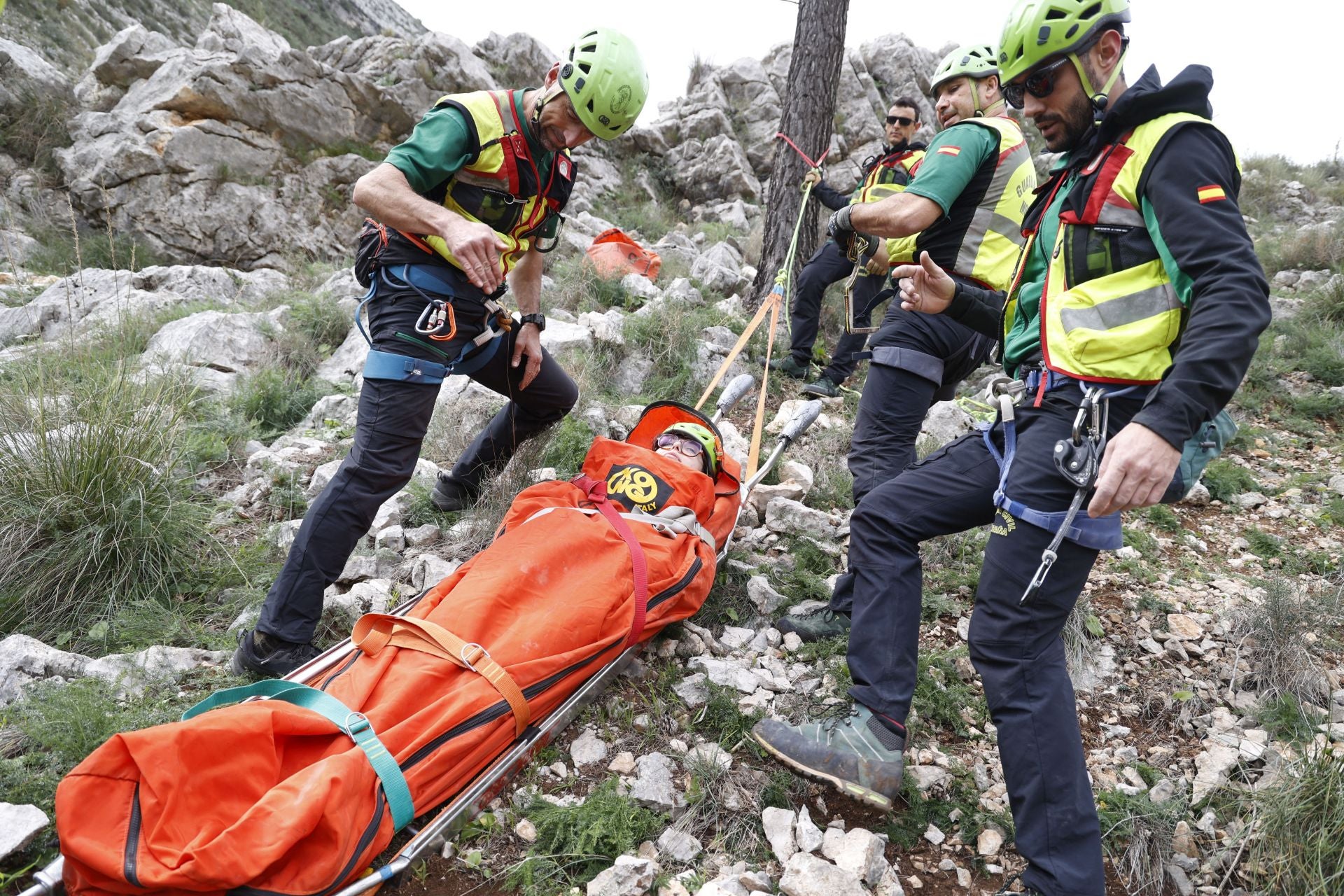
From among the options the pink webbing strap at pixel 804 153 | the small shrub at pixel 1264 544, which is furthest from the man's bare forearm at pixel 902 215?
the pink webbing strap at pixel 804 153

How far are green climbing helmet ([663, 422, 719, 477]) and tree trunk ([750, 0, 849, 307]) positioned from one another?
138 inches

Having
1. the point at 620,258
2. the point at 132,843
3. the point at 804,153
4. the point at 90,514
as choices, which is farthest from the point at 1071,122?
the point at 620,258

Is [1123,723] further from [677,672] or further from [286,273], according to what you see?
[286,273]

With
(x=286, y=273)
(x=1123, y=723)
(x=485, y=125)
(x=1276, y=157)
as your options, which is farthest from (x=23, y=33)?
(x=1276, y=157)

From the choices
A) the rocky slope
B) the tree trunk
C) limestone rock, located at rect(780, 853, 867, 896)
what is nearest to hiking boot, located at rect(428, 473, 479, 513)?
the rocky slope

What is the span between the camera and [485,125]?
9.04 feet

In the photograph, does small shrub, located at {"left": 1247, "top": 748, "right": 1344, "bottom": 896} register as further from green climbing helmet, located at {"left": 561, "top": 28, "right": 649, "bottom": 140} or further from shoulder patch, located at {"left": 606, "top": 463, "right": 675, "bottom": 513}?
green climbing helmet, located at {"left": 561, "top": 28, "right": 649, "bottom": 140}

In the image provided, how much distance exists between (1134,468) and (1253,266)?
1.71ft

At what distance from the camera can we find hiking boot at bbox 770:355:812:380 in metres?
6.29

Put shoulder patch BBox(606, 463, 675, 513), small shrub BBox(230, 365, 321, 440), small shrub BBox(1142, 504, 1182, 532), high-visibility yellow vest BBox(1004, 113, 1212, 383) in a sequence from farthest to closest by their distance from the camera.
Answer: small shrub BBox(230, 365, 321, 440) → small shrub BBox(1142, 504, 1182, 532) → shoulder patch BBox(606, 463, 675, 513) → high-visibility yellow vest BBox(1004, 113, 1212, 383)

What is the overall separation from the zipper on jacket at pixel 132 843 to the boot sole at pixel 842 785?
5.72ft

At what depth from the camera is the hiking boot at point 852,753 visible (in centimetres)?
221

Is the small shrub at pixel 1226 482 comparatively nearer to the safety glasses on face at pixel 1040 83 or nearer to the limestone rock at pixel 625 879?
the safety glasses on face at pixel 1040 83

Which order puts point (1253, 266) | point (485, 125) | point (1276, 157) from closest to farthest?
1. point (1253, 266)
2. point (485, 125)
3. point (1276, 157)
